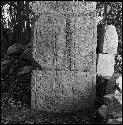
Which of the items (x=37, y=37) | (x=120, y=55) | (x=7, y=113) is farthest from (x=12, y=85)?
(x=120, y=55)

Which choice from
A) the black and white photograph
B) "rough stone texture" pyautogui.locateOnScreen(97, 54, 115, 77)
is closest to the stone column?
"rough stone texture" pyautogui.locateOnScreen(97, 54, 115, 77)

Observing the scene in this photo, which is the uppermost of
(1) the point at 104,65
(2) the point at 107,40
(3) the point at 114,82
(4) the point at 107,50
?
(2) the point at 107,40

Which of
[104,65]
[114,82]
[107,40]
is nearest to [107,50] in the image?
[107,40]

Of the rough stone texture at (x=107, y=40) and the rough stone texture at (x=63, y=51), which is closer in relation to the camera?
the rough stone texture at (x=63, y=51)

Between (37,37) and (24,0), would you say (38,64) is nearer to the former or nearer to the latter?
(37,37)

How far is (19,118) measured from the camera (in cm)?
369

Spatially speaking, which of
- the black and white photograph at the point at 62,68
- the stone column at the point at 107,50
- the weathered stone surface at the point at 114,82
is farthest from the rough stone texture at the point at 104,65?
the weathered stone surface at the point at 114,82

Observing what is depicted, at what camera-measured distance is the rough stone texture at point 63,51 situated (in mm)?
3809

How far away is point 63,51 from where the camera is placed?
3848 millimetres

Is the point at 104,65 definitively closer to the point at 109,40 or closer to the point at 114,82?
the point at 109,40

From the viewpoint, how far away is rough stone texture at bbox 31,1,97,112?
3.81 m

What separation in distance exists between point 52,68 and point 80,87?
0.52 m

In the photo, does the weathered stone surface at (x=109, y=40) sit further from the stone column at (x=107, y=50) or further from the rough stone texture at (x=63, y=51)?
the rough stone texture at (x=63, y=51)

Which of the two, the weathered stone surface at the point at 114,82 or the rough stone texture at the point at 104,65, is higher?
the rough stone texture at the point at 104,65
